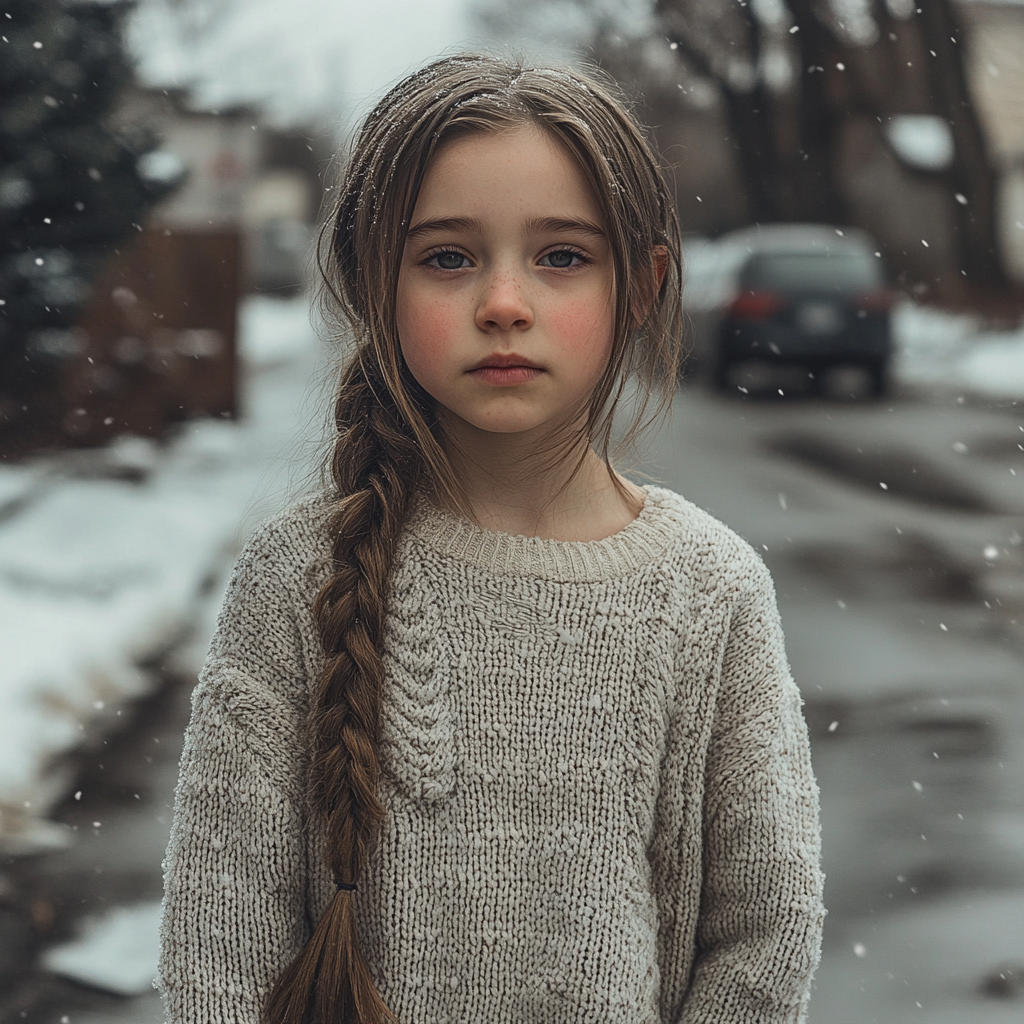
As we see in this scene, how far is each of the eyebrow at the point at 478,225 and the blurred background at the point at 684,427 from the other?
10.6 inches

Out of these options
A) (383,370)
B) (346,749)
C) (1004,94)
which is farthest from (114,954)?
(1004,94)

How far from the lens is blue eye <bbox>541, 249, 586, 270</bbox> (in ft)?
3.41

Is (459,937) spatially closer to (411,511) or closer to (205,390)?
(411,511)

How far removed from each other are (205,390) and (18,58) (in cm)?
281

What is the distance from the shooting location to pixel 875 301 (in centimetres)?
867

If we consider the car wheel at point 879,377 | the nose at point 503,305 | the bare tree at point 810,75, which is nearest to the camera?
the nose at point 503,305

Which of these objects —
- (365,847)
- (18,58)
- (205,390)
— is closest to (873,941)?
(365,847)

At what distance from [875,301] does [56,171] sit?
5.59 meters

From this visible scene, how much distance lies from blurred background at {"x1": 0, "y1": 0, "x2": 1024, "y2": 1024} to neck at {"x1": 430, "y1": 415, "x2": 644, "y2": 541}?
13 centimetres

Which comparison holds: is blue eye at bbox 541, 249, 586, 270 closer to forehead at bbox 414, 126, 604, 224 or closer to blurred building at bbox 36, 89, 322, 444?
forehead at bbox 414, 126, 604, 224

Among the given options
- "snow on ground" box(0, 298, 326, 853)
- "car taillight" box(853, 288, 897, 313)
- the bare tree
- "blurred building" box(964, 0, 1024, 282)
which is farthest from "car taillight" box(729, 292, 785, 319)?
"blurred building" box(964, 0, 1024, 282)

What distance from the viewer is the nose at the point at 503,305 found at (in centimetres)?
99

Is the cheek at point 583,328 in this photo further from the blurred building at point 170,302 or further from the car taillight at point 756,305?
the car taillight at point 756,305

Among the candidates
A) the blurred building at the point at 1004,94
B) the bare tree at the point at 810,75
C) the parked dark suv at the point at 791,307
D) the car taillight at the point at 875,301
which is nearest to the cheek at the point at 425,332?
the parked dark suv at the point at 791,307
